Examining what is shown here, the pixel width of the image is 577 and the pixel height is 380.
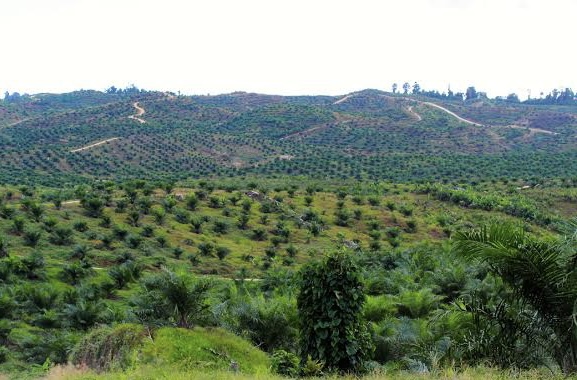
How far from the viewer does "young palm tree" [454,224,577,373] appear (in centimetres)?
669

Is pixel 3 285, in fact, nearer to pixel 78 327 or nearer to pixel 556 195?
pixel 78 327

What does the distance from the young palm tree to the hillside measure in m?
71.8

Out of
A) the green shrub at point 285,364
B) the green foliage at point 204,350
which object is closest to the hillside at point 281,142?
the green foliage at point 204,350

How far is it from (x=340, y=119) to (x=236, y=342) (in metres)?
116

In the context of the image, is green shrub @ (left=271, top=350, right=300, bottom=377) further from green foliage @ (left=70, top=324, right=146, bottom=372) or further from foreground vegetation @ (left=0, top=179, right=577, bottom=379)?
green foliage @ (left=70, top=324, right=146, bottom=372)

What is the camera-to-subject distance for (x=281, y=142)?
4262 inches

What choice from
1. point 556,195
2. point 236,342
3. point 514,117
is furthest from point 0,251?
point 514,117

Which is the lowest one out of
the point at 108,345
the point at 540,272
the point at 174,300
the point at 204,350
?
the point at 204,350

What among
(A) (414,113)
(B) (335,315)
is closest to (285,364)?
(B) (335,315)

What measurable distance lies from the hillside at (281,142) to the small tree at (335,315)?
6816 centimetres

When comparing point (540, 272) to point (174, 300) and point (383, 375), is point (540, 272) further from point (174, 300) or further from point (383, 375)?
point (174, 300)

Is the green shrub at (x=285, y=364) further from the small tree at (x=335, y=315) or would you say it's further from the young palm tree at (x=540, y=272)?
the young palm tree at (x=540, y=272)

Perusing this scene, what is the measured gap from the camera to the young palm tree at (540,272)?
669 centimetres

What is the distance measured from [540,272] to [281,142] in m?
102
